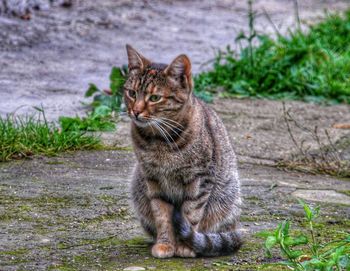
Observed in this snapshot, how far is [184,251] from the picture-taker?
167 inches

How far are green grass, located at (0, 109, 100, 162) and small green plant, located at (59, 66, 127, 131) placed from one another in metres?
0.17

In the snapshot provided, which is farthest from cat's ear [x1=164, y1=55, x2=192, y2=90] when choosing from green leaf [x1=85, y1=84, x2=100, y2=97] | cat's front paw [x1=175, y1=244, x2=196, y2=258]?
green leaf [x1=85, y1=84, x2=100, y2=97]

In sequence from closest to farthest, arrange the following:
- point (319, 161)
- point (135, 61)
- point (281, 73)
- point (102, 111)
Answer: point (135, 61)
point (319, 161)
point (102, 111)
point (281, 73)

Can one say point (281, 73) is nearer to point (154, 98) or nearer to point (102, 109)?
point (102, 109)

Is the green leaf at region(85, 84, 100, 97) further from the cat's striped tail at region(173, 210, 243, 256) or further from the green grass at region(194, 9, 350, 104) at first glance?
the cat's striped tail at region(173, 210, 243, 256)

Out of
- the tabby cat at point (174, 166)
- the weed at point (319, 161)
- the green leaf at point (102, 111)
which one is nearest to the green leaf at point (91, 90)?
the green leaf at point (102, 111)

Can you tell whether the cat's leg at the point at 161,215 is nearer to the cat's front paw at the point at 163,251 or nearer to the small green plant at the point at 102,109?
the cat's front paw at the point at 163,251

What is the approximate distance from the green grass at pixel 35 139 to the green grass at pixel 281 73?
5.91ft

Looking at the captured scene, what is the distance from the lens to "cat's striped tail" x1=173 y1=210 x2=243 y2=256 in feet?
13.7

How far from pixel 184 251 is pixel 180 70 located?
0.91 meters

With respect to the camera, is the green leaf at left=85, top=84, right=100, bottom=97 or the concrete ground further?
the green leaf at left=85, top=84, right=100, bottom=97

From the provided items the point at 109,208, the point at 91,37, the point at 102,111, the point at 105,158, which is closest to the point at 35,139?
the point at 105,158

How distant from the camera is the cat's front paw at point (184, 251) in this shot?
4.22 m

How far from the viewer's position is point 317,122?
24.1ft
